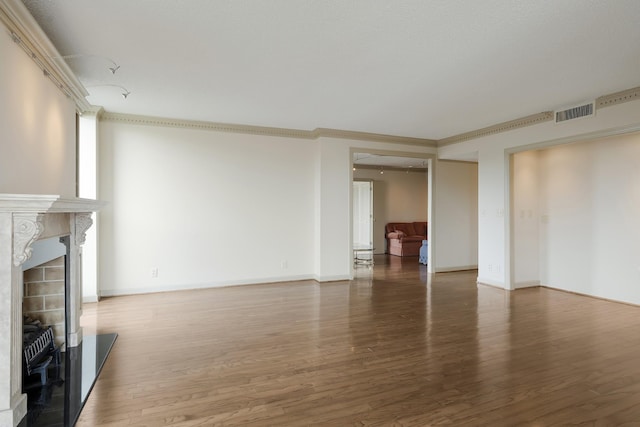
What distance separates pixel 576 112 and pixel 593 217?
1.79 m

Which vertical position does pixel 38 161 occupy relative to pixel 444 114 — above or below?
below

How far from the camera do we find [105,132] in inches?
195

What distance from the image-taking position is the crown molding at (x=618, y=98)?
3.90 metres

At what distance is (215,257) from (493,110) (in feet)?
16.1

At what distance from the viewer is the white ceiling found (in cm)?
242

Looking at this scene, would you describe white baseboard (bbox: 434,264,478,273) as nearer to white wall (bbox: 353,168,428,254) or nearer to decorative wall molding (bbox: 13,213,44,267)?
white wall (bbox: 353,168,428,254)

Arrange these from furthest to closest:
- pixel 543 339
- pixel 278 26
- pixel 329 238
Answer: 1. pixel 329 238
2. pixel 543 339
3. pixel 278 26

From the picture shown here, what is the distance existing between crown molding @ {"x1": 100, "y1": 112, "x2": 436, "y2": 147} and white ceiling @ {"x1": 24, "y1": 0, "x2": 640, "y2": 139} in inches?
13.0

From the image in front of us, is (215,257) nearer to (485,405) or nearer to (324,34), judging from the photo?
(324,34)

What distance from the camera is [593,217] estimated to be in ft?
16.9

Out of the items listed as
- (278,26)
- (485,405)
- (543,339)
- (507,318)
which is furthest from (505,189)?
(278,26)

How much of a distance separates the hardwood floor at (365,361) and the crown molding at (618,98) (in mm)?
2679

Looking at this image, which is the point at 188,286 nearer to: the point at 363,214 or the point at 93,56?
the point at 93,56

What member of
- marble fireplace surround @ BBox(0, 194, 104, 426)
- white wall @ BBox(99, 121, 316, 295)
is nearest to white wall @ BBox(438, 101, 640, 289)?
white wall @ BBox(99, 121, 316, 295)
